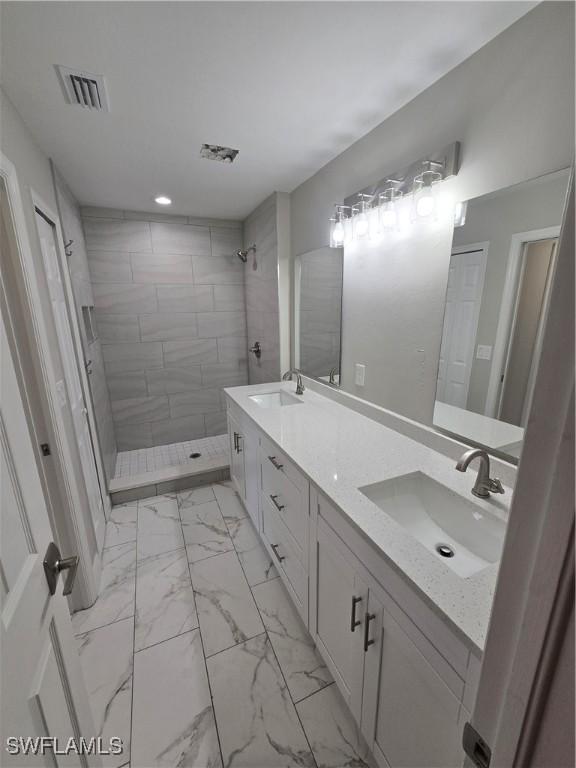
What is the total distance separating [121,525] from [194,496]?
55 cm

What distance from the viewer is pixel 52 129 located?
1543mm

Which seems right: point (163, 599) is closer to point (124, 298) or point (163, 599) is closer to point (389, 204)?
point (389, 204)

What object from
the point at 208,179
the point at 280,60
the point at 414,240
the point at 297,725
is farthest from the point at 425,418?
the point at 208,179

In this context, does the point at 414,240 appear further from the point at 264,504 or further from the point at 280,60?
the point at 264,504

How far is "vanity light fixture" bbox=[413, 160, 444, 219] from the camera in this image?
124cm

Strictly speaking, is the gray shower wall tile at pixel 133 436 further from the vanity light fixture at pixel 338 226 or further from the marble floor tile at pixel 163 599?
the vanity light fixture at pixel 338 226

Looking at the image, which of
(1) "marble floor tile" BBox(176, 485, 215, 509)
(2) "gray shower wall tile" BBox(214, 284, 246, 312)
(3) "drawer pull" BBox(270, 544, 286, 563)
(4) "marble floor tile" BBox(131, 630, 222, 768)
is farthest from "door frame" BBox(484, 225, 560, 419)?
(2) "gray shower wall tile" BBox(214, 284, 246, 312)

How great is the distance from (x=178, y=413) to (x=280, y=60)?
307 centimetres

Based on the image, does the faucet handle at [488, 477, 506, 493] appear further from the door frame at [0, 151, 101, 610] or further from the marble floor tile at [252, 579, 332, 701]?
the door frame at [0, 151, 101, 610]

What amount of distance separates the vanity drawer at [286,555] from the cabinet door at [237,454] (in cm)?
45

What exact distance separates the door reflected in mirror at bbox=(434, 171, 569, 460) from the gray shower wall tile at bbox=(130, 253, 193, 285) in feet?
8.86

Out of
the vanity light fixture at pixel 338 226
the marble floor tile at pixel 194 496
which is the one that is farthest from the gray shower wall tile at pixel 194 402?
the vanity light fixture at pixel 338 226

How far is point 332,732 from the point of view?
1176 millimetres

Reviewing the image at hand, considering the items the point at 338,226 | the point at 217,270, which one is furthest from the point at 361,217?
the point at 217,270
